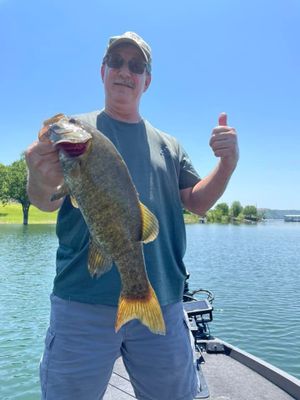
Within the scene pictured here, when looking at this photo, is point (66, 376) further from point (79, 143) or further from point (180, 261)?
point (79, 143)

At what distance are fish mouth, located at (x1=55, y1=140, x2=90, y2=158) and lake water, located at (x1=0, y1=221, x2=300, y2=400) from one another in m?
7.67

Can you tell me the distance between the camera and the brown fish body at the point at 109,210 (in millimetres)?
2742

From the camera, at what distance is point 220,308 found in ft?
57.9

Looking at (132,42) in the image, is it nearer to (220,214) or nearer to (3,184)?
(3,184)

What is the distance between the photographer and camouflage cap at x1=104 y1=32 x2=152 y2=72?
3574 millimetres

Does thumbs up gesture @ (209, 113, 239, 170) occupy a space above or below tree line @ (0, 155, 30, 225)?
below

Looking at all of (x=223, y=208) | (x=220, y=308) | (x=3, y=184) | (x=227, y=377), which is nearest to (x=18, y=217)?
(x=3, y=184)

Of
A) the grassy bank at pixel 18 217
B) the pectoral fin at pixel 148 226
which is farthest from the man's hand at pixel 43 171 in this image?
the grassy bank at pixel 18 217

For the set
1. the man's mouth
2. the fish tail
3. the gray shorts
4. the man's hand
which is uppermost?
the man's mouth

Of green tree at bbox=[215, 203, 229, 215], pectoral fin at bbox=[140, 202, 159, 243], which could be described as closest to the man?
pectoral fin at bbox=[140, 202, 159, 243]

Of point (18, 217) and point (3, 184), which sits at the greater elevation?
point (3, 184)

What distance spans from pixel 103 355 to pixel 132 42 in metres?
2.51

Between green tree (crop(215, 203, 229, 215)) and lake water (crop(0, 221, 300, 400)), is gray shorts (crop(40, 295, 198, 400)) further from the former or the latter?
green tree (crop(215, 203, 229, 215))

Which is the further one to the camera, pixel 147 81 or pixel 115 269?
pixel 147 81
